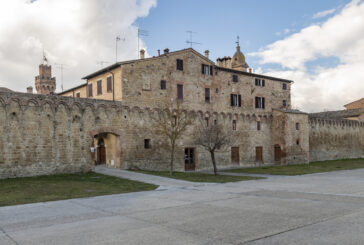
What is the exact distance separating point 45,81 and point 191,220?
187 ft

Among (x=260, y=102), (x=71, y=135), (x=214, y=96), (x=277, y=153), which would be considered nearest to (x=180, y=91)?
(x=214, y=96)

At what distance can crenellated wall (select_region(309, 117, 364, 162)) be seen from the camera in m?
43.2

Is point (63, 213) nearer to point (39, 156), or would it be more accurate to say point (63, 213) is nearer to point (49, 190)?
point (49, 190)

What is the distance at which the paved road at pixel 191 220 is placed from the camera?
23.0 ft

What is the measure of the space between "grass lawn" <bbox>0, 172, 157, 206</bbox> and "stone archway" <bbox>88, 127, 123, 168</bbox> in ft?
13.2

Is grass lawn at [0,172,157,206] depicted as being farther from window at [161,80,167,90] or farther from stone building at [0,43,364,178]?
window at [161,80,167,90]

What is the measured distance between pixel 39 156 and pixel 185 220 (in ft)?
52.6

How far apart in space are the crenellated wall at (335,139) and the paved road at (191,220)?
32.0 meters

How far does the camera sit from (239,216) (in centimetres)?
922

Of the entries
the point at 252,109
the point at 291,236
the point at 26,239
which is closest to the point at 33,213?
the point at 26,239

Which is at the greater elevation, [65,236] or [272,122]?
[272,122]

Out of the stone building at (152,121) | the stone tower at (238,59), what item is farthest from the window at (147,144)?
the stone tower at (238,59)

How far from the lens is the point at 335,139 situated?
46.3m

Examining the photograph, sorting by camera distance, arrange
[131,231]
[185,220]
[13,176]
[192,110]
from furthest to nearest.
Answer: [192,110]
[13,176]
[185,220]
[131,231]
